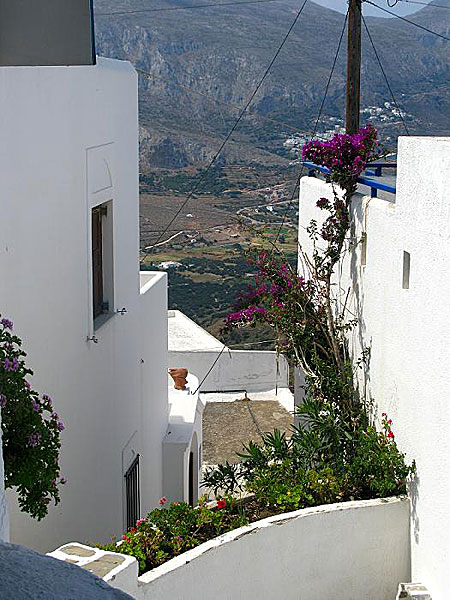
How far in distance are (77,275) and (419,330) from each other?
10.8 feet

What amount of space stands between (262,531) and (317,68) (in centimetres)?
3788

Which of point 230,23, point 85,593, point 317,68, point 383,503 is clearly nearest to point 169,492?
point 383,503

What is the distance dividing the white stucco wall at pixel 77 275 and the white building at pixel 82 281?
0.05 feet

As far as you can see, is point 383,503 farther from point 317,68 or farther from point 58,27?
point 317,68

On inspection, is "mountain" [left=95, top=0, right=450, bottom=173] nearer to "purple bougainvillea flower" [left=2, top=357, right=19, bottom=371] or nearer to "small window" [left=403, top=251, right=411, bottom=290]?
"small window" [left=403, top=251, right=411, bottom=290]

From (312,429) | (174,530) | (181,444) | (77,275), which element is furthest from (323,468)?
(181,444)

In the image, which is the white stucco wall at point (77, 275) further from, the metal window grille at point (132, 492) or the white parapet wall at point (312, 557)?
the white parapet wall at point (312, 557)

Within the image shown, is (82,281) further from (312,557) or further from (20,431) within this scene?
(20,431)

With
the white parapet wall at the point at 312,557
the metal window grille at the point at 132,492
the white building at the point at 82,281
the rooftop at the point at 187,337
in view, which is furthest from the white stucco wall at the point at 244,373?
the white parapet wall at the point at 312,557

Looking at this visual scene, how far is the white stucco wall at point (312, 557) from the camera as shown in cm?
594

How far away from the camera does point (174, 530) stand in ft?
20.0

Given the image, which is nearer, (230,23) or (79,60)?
(79,60)

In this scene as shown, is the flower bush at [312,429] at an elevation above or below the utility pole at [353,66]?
below

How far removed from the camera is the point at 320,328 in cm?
859
